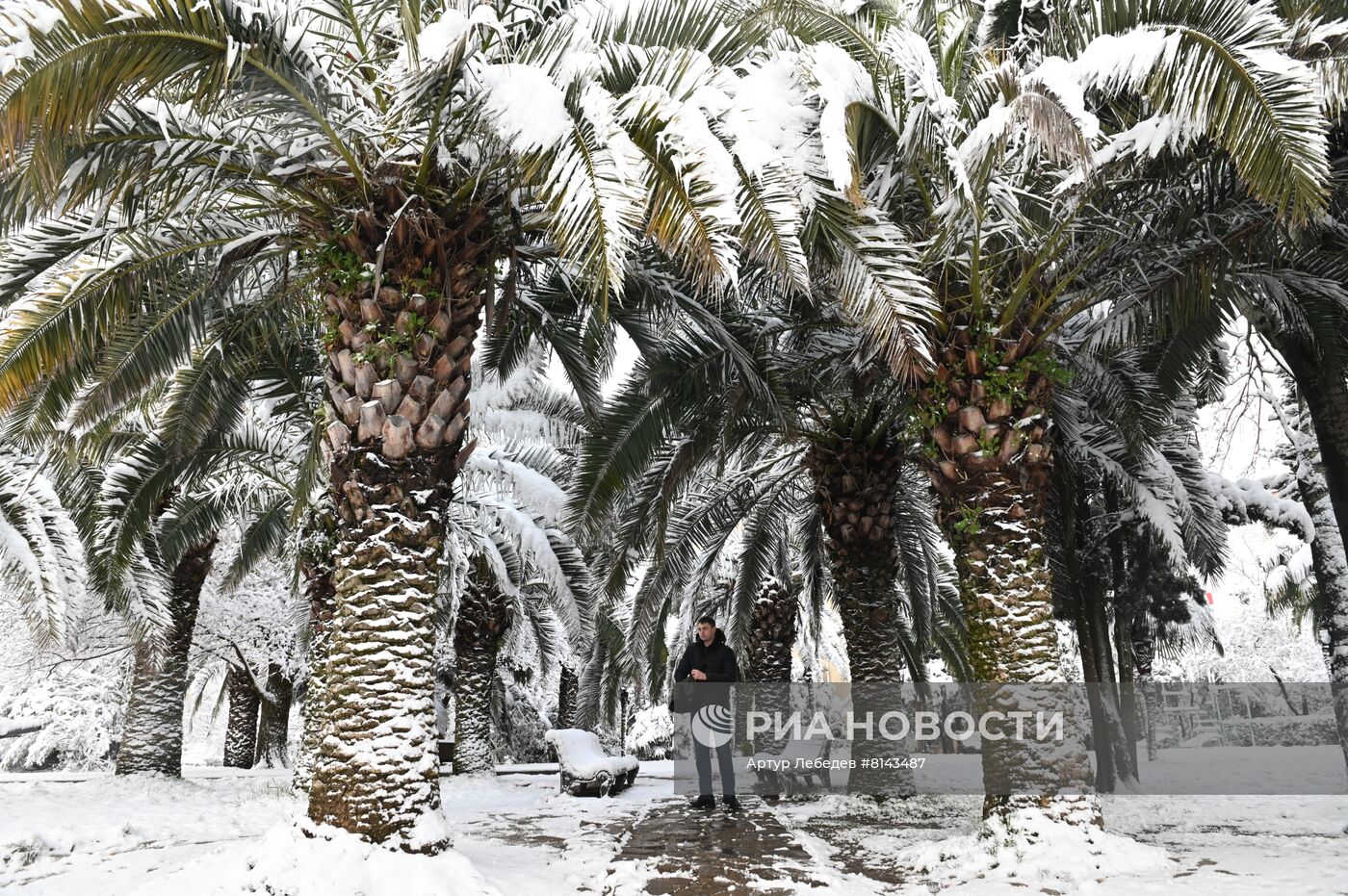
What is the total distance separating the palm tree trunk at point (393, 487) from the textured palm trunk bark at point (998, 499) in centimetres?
361

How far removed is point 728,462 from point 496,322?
5.90 m

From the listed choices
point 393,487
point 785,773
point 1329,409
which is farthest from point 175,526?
point 1329,409

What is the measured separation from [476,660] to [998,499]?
1134 centimetres

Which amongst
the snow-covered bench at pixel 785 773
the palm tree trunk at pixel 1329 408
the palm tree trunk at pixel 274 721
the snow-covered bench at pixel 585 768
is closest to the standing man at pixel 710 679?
the snow-covered bench at pixel 785 773

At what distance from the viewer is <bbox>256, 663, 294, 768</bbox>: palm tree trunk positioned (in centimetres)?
2289

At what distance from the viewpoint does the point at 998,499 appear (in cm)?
685

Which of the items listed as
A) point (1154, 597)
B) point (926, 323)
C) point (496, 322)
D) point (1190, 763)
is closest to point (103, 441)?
point (496, 322)

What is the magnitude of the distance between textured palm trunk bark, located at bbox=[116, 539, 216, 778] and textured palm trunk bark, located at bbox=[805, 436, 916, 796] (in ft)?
29.4

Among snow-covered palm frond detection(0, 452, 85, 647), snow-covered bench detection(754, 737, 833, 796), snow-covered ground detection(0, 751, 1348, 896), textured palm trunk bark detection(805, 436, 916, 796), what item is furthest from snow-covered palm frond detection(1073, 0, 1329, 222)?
snow-covered palm frond detection(0, 452, 85, 647)

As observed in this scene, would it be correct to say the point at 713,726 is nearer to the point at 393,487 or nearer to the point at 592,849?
the point at 592,849

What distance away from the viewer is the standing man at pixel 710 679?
323 inches

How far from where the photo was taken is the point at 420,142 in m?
5.81

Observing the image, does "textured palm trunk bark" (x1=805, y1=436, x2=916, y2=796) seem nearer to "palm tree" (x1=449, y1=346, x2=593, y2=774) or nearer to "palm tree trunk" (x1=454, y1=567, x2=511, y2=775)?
"palm tree" (x1=449, y1=346, x2=593, y2=774)

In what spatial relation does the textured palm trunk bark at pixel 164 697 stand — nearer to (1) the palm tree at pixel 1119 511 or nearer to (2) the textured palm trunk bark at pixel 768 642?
(2) the textured palm trunk bark at pixel 768 642
